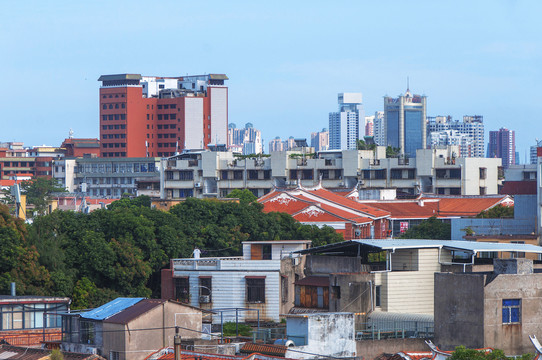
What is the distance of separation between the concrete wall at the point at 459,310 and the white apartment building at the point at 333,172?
90955mm

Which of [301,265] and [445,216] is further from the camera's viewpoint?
[445,216]

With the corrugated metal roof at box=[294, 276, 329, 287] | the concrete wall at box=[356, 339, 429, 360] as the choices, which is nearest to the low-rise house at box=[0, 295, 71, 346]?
the corrugated metal roof at box=[294, 276, 329, 287]

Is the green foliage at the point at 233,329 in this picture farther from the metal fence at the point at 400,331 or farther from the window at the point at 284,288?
the metal fence at the point at 400,331

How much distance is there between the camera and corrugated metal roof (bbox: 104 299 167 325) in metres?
32.9

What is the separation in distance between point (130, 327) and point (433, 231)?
Answer: 163 feet

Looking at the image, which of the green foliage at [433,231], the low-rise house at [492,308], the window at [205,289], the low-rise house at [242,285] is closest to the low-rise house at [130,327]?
the low-rise house at [492,308]

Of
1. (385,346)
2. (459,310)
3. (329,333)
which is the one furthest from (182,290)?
(459,310)

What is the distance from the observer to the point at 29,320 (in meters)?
38.7

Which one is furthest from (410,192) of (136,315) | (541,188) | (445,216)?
(136,315)

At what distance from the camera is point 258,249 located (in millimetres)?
53281

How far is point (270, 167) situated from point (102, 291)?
81.1 m

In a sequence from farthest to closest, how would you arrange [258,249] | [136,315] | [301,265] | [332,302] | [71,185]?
[71,185] < [258,249] < [301,265] < [332,302] < [136,315]

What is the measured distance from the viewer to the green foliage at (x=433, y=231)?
7806 cm

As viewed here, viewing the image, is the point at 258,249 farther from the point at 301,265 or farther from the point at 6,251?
the point at 6,251
